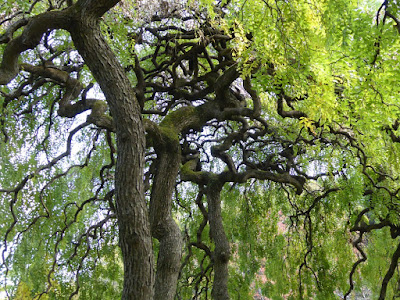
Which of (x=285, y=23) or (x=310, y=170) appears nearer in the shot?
(x=285, y=23)

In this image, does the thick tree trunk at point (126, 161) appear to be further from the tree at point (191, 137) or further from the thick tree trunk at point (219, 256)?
the thick tree trunk at point (219, 256)

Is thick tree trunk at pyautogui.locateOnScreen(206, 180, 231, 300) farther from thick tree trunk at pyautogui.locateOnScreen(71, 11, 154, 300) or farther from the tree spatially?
thick tree trunk at pyautogui.locateOnScreen(71, 11, 154, 300)

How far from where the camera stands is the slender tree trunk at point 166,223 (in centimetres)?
383

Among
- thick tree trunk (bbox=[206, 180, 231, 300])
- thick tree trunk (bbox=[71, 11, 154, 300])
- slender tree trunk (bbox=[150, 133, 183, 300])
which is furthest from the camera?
thick tree trunk (bbox=[206, 180, 231, 300])

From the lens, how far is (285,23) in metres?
3.07

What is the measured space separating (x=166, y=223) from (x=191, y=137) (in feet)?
7.46

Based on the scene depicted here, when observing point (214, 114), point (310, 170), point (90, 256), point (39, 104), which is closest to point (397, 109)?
point (214, 114)

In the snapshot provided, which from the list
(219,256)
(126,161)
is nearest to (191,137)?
(219,256)

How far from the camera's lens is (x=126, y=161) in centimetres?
286

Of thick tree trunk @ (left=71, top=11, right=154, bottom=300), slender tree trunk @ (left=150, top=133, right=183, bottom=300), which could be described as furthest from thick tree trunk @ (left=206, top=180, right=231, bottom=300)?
thick tree trunk @ (left=71, top=11, right=154, bottom=300)

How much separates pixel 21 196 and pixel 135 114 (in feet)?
8.62

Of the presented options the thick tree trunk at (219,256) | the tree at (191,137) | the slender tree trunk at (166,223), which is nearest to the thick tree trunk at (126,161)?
the tree at (191,137)

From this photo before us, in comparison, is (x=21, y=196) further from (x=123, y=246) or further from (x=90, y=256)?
(x=123, y=246)

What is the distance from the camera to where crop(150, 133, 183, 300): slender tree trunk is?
12.6 feet
